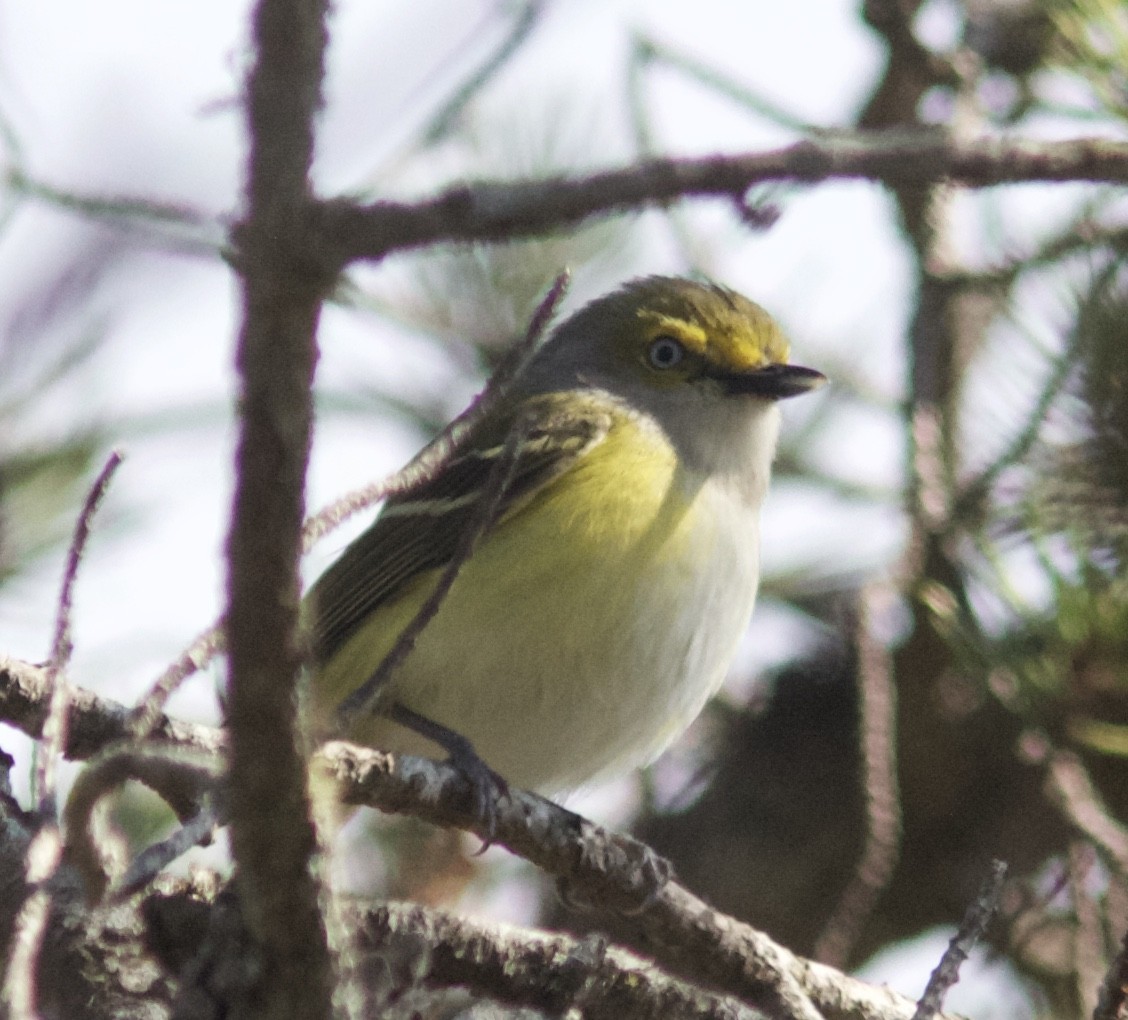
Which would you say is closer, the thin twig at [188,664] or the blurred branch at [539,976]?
the thin twig at [188,664]

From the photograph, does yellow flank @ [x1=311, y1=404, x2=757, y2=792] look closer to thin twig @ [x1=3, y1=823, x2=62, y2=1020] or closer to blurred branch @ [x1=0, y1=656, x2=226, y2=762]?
blurred branch @ [x1=0, y1=656, x2=226, y2=762]

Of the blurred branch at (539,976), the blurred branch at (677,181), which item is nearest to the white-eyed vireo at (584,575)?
the blurred branch at (539,976)

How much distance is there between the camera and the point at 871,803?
4.53 m

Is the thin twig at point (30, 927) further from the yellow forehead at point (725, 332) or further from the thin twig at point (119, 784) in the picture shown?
the yellow forehead at point (725, 332)

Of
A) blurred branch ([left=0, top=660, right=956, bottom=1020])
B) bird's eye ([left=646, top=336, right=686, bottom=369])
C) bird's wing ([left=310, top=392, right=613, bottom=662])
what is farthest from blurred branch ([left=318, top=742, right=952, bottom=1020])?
bird's eye ([left=646, top=336, right=686, bottom=369])

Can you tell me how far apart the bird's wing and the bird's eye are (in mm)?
320

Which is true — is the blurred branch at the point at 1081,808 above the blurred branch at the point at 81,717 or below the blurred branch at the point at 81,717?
below

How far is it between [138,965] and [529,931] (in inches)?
35.1

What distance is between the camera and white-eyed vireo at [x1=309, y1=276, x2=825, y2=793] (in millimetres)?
4594

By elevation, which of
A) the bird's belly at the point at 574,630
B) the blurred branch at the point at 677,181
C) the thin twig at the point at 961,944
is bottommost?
the thin twig at the point at 961,944

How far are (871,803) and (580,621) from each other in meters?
0.90

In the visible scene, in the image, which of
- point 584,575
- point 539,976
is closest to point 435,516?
point 584,575

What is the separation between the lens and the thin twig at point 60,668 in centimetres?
254

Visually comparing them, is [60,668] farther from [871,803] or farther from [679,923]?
[871,803]
